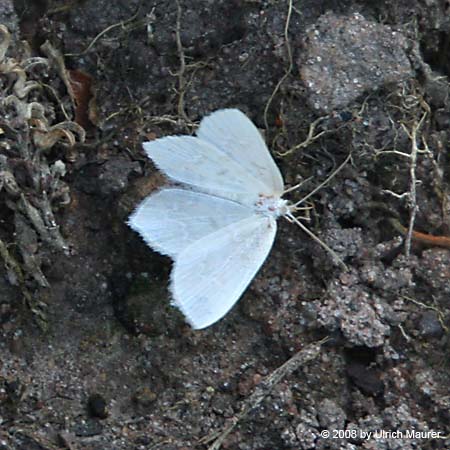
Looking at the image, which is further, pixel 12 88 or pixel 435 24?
pixel 435 24

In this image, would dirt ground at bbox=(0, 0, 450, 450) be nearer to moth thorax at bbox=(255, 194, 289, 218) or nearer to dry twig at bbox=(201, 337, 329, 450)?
dry twig at bbox=(201, 337, 329, 450)

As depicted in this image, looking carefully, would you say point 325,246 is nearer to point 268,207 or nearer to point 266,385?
point 268,207

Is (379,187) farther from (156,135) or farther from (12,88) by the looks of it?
(12,88)

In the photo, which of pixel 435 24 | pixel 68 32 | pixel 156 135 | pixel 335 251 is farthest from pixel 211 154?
pixel 435 24

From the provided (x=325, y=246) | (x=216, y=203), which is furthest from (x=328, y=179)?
(x=216, y=203)

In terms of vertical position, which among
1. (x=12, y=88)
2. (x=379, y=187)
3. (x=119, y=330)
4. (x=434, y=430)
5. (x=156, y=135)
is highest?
(x=12, y=88)

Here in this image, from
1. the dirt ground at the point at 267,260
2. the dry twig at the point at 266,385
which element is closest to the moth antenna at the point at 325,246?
the dirt ground at the point at 267,260

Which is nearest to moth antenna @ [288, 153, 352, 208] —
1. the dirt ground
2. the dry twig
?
the dirt ground
